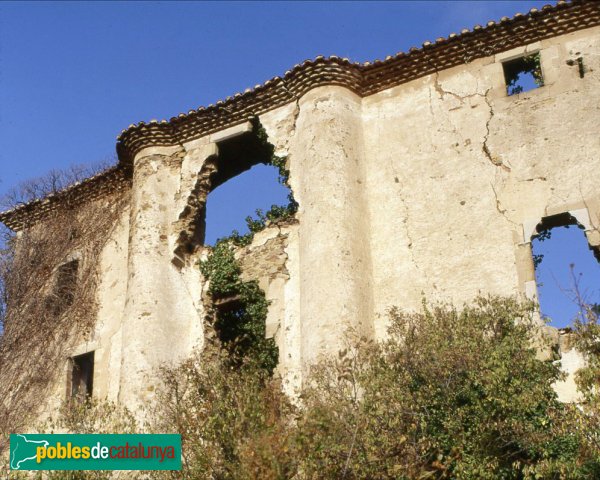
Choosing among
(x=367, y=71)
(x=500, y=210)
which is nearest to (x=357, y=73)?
(x=367, y=71)

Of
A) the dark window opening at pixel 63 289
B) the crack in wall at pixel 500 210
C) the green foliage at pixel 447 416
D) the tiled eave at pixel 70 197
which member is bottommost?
the green foliage at pixel 447 416

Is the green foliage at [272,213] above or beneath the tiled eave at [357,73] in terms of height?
beneath

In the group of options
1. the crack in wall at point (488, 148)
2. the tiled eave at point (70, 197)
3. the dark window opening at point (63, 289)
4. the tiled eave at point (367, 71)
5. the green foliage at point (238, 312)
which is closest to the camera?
the crack in wall at point (488, 148)

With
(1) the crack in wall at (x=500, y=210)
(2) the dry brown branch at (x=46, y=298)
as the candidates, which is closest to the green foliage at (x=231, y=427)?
(1) the crack in wall at (x=500, y=210)

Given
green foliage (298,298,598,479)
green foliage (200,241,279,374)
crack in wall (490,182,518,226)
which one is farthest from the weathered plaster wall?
green foliage (200,241,279,374)

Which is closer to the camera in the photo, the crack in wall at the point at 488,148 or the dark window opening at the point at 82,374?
the crack in wall at the point at 488,148

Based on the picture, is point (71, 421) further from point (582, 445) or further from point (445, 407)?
point (582, 445)

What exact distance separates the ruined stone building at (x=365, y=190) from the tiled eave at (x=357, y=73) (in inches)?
1.0

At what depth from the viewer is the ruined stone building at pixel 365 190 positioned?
42.2ft

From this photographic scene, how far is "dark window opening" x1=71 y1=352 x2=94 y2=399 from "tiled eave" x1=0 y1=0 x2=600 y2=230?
384 cm

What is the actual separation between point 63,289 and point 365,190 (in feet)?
24.8

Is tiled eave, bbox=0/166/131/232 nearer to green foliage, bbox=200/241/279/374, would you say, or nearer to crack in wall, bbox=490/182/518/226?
green foliage, bbox=200/241/279/374

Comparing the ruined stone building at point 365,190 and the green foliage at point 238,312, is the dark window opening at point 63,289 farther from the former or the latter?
the green foliage at point 238,312

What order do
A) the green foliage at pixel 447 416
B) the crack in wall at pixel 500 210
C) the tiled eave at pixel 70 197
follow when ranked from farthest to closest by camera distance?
the tiled eave at pixel 70 197 → the crack in wall at pixel 500 210 → the green foliage at pixel 447 416
